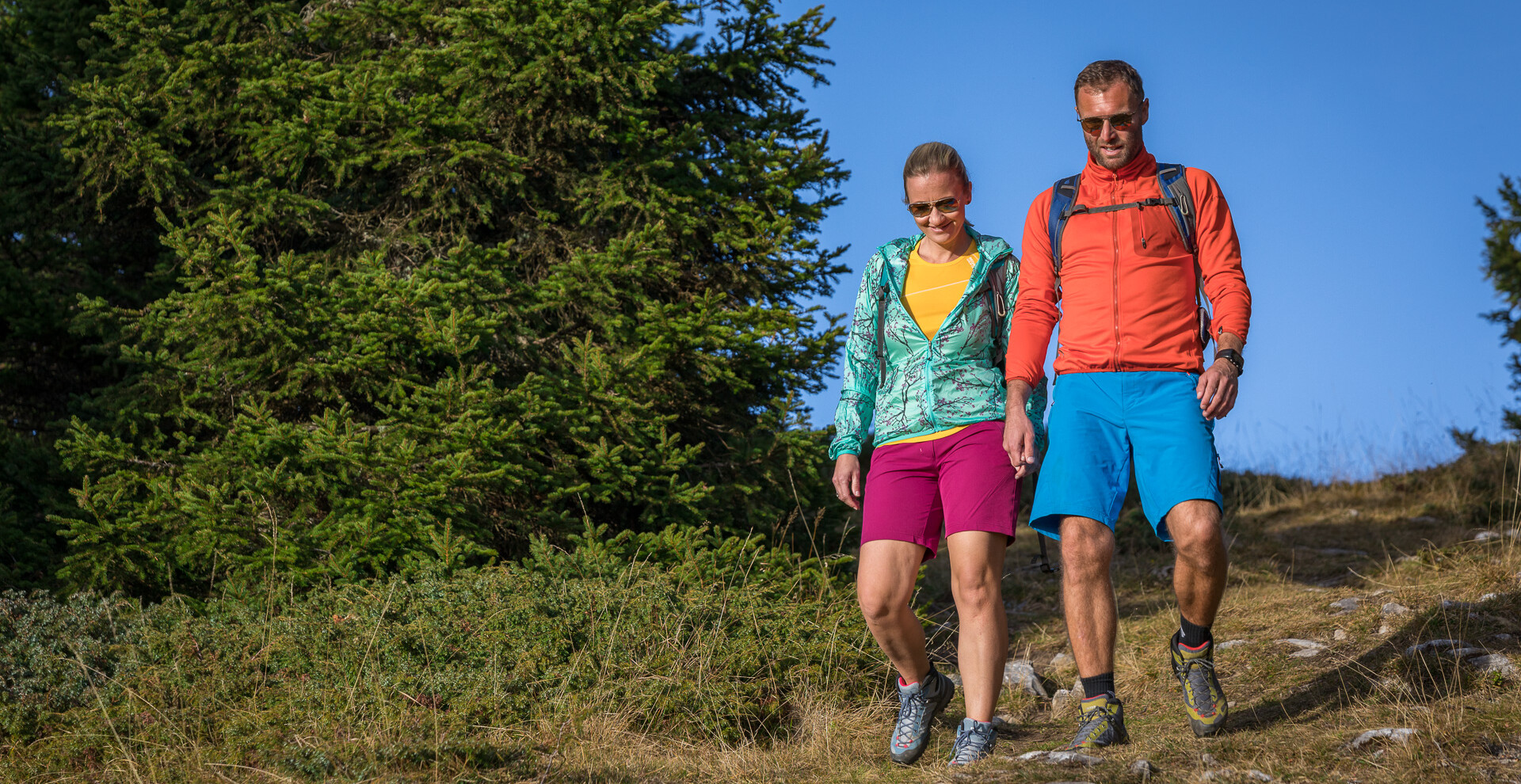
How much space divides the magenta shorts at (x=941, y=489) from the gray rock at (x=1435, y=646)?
2725 millimetres

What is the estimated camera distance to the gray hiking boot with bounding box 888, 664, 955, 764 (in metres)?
3.83

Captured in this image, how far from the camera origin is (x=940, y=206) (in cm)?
375

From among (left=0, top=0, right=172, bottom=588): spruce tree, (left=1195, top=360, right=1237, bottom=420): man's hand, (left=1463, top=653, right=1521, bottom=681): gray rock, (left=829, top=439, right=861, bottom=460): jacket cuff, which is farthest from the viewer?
(left=0, top=0, right=172, bottom=588): spruce tree

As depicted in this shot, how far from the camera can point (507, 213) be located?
8.20 meters

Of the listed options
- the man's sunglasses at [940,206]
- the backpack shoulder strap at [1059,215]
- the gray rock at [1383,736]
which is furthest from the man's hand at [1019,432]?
the gray rock at [1383,736]

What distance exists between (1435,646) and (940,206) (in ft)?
11.5

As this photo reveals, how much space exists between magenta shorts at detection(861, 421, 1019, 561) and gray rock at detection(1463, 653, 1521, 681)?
2.65 metres

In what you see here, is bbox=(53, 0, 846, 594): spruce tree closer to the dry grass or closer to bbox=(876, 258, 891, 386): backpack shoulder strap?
the dry grass

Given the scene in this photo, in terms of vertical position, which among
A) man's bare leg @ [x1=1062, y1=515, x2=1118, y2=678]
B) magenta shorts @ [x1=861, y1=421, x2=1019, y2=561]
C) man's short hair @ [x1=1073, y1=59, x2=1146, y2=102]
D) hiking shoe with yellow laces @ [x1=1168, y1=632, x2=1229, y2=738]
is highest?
man's short hair @ [x1=1073, y1=59, x2=1146, y2=102]

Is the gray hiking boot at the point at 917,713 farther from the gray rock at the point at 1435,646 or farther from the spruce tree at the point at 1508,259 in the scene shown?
the spruce tree at the point at 1508,259

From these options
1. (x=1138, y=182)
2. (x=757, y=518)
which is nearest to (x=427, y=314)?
(x=757, y=518)

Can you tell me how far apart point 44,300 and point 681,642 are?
5912mm

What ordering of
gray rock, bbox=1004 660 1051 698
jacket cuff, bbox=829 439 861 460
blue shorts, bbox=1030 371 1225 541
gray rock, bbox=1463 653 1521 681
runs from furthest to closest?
1. gray rock, bbox=1004 660 1051 698
2. gray rock, bbox=1463 653 1521 681
3. jacket cuff, bbox=829 439 861 460
4. blue shorts, bbox=1030 371 1225 541

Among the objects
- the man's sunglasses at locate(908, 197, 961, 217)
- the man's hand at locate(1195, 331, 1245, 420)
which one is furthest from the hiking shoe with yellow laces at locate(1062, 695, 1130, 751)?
the man's sunglasses at locate(908, 197, 961, 217)
